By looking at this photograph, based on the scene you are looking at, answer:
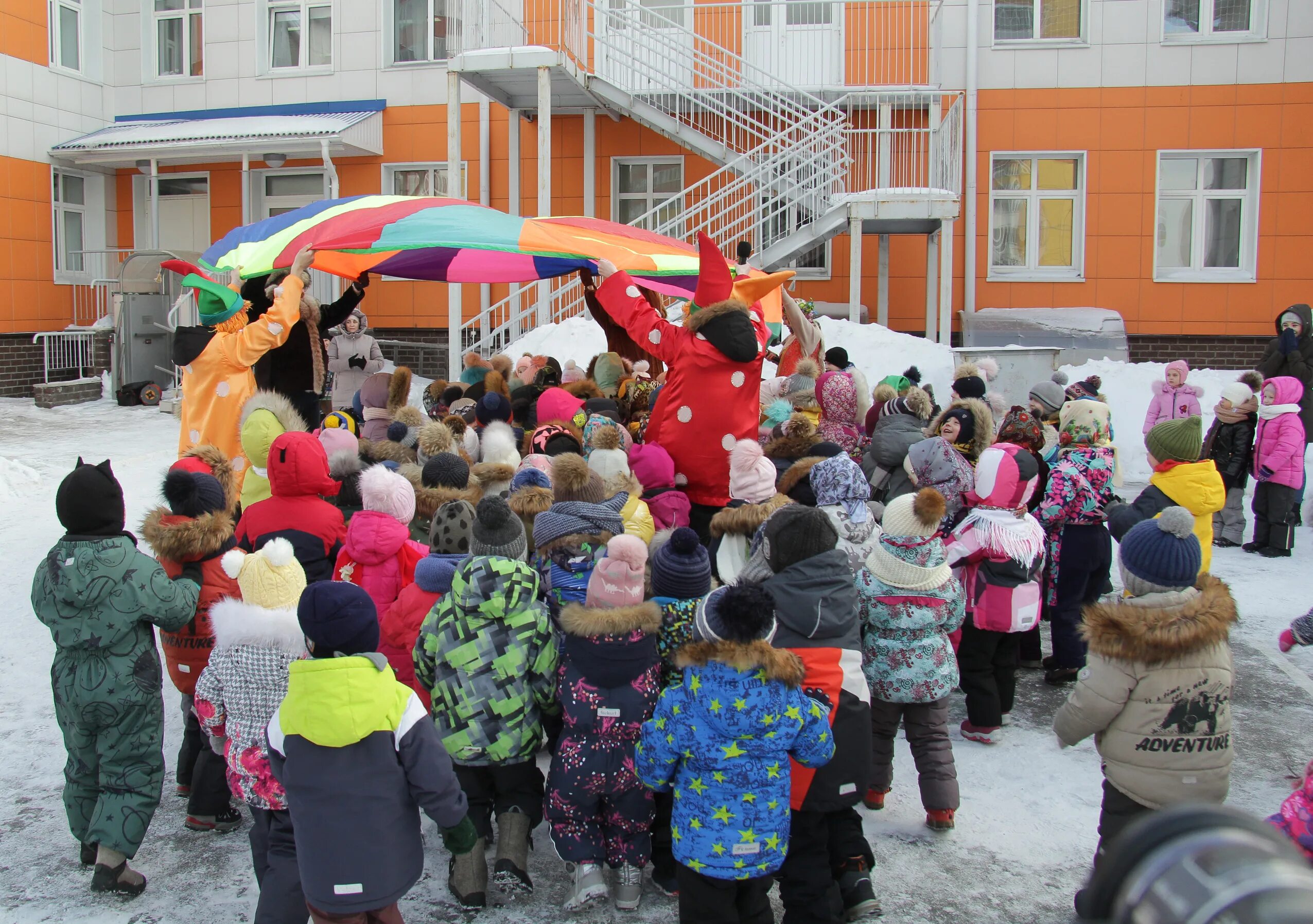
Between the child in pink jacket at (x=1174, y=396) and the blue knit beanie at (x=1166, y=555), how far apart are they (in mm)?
6329

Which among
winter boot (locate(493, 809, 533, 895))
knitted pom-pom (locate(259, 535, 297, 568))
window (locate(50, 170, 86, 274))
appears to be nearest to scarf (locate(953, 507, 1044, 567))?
winter boot (locate(493, 809, 533, 895))

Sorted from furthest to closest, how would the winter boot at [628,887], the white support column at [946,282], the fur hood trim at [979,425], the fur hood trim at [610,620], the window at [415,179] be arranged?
the window at [415,179] < the white support column at [946,282] < the fur hood trim at [979,425] < the winter boot at [628,887] < the fur hood trim at [610,620]

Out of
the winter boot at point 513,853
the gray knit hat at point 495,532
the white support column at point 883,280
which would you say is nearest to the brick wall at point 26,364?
the white support column at point 883,280

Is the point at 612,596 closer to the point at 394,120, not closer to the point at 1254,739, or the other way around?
the point at 1254,739

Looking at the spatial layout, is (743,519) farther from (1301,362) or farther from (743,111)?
(743,111)

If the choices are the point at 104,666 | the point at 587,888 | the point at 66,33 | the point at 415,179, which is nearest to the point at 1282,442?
the point at 587,888

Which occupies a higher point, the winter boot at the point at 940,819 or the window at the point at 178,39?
the window at the point at 178,39

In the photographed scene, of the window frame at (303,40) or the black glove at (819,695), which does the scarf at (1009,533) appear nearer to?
the black glove at (819,695)

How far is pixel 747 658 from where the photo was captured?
2.54 metres

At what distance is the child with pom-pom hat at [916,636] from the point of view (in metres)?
3.38

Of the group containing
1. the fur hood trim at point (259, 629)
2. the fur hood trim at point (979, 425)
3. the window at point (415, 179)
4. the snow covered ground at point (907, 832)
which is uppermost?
the window at point (415, 179)

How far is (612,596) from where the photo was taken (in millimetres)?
3018

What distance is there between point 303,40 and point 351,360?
31.5ft

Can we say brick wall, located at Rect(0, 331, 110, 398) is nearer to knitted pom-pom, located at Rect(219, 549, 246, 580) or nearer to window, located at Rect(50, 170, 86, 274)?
window, located at Rect(50, 170, 86, 274)
